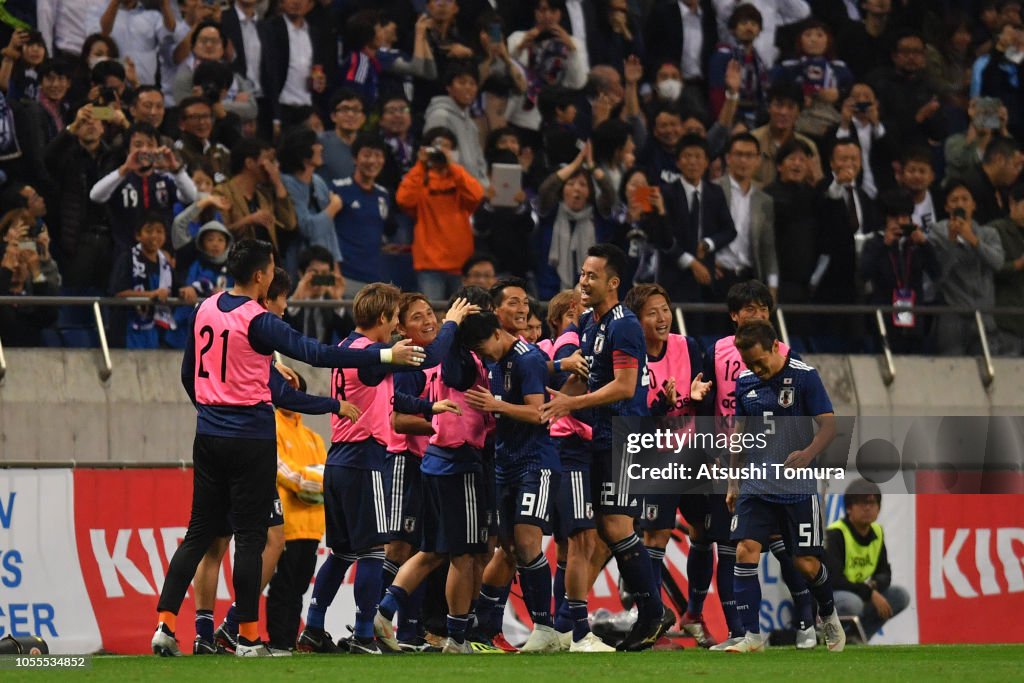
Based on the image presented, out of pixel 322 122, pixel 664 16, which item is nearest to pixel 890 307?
pixel 664 16

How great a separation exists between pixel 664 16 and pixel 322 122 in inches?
195

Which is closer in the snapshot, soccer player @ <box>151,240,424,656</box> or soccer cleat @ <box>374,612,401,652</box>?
soccer player @ <box>151,240,424,656</box>

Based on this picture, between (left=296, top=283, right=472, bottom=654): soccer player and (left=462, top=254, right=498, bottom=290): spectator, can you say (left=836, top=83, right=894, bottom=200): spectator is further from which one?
(left=296, top=283, right=472, bottom=654): soccer player

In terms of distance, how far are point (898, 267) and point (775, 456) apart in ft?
25.3

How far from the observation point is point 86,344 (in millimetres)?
16344

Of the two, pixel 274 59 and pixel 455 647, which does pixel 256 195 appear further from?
pixel 455 647

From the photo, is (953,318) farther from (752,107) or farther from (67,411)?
(67,411)

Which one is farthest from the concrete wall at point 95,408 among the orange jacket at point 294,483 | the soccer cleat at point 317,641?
the soccer cleat at point 317,641

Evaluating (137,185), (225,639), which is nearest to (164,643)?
(225,639)

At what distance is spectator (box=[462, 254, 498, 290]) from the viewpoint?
17.2 metres

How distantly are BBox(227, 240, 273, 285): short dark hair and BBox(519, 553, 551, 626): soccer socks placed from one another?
2.77 meters

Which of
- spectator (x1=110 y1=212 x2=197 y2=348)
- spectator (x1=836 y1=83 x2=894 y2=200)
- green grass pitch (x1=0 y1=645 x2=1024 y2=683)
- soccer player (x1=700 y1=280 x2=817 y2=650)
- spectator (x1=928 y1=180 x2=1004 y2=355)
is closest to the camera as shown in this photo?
green grass pitch (x1=0 y1=645 x2=1024 y2=683)

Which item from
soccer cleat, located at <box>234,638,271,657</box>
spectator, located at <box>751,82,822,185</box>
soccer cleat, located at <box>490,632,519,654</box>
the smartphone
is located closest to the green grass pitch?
soccer cleat, located at <box>234,638,271,657</box>

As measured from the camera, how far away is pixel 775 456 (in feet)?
41.9
